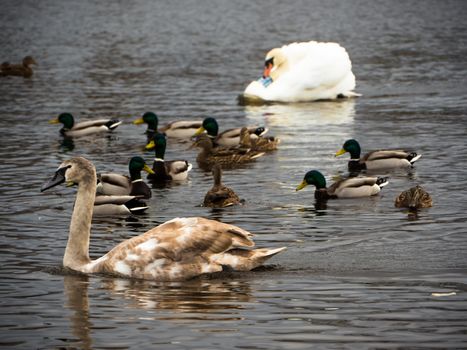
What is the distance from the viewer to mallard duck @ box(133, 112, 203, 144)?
→ 83.1 feet

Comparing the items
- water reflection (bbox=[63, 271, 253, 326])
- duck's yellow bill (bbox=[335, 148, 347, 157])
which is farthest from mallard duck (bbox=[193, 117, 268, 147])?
water reflection (bbox=[63, 271, 253, 326])

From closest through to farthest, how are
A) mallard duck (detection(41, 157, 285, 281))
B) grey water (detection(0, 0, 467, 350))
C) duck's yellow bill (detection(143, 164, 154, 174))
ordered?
1. grey water (detection(0, 0, 467, 350))
2. mallard duck (detection(41, 157, 285, 281))
3. duck's yellow bill (detection(143, 164, 154, 174))

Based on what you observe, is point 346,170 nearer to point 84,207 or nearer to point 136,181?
point 136,181

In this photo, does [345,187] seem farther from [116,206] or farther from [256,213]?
[116,206]

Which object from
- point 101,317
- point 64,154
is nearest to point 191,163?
point 64,154

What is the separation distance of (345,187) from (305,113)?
10523 millimetres

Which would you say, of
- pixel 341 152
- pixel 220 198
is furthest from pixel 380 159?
pixel 220 198

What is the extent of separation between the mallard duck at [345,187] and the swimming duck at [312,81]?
11.9 m

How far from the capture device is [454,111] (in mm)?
28031

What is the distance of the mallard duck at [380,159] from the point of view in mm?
20969

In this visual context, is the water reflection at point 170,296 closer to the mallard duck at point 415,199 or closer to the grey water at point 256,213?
the grey water at point 256,213

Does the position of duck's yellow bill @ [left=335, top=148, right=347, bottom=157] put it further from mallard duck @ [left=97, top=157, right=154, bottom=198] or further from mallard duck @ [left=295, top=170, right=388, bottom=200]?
mallard duck @ [left=97, top=157, right=154, bottom=198]

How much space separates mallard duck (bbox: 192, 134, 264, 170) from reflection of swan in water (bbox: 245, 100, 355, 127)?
4620 millimetres

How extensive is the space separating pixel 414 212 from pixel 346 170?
435cm
